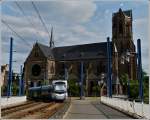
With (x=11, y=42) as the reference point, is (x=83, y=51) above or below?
above

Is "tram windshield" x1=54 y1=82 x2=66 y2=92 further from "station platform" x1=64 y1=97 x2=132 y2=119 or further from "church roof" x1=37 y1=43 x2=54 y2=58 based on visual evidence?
"church roof" x1=37 y1=43 x2=54 y2=58

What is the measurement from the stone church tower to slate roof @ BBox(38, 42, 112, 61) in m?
4.89

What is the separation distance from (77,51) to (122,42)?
16731 mm

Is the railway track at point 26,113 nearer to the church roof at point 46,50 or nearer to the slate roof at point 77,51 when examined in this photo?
the slate roof at point 77,51

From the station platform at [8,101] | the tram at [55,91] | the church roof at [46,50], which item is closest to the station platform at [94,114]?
the station platform at [8,101]

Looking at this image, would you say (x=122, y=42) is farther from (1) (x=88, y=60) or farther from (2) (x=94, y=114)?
(2) (x=94, y=114)

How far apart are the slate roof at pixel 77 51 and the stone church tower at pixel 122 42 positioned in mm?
4885

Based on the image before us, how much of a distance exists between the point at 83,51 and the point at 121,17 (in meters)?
16.4

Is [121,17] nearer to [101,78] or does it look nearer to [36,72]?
[101,78]

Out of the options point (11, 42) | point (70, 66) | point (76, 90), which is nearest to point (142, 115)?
point (11, 42)

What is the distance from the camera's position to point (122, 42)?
95000 mm

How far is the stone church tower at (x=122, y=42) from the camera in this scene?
300 ft

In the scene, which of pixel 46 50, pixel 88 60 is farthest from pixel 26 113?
pixel 46 50

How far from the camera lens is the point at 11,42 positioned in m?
38.5
